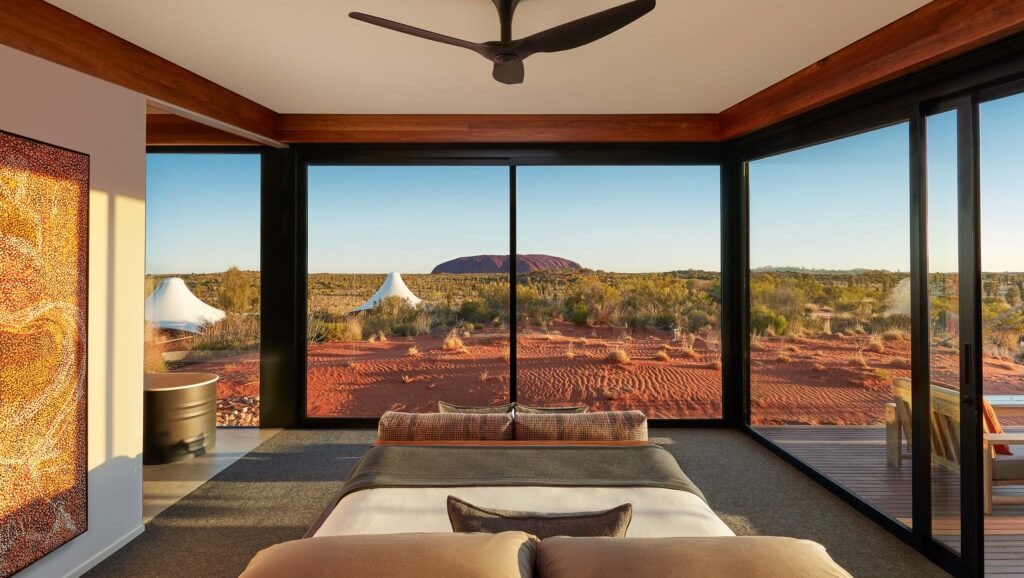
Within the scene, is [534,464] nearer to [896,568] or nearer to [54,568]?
[896,568]

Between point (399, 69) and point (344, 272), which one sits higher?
point (399, 69)

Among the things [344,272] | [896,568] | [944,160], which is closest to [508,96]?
[344,272]

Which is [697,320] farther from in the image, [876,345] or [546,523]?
[546,523]

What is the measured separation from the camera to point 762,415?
4355 millimetres

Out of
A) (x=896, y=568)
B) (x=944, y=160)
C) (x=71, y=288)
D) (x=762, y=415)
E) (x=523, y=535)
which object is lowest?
(x=896, y=568)

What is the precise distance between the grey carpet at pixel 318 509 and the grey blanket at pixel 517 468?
89 cm

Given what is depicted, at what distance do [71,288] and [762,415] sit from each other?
4578mm

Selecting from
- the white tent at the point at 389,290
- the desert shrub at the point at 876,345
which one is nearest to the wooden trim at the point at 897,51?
the desert shrub at the point at 876,345

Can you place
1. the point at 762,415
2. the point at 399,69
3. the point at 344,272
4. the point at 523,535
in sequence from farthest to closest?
Result: the point at 344,272, the point at 762,415, the point at 399,69, the point at 523,535

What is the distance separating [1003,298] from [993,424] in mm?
567

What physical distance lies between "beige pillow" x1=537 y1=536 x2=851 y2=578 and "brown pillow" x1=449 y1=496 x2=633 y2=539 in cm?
20

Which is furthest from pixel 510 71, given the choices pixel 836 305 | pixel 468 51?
pixel 836 305

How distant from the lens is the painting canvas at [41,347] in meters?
2.09

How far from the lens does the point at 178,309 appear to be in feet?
15.1
